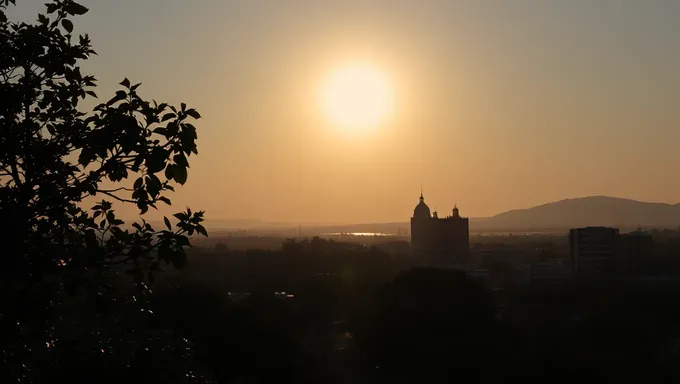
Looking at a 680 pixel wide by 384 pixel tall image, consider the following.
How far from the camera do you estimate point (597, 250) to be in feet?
347

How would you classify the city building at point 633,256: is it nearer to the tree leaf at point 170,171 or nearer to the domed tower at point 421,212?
the domed tower at point 421,212

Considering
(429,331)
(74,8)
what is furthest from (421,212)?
(74,8)

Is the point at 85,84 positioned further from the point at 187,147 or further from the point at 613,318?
the point at 613,318

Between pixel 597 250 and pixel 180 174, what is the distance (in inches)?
4130

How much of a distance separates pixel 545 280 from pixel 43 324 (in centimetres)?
8953

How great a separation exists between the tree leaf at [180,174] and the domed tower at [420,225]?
131338 millimetres

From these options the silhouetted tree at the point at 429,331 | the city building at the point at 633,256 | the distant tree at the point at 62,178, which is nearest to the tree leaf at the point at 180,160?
the distant tree at the point at 62,178

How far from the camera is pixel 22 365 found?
6.43 meters

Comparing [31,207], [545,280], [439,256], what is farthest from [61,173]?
[439,256]

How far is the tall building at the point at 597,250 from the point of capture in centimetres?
10462

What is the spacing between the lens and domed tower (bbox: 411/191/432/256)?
13788 cm

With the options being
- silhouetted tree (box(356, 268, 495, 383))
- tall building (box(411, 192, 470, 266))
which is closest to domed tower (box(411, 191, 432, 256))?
tall building (box(411, 192, 470, 266))

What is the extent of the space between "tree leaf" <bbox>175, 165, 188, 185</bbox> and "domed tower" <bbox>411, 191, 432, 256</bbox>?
131 metres

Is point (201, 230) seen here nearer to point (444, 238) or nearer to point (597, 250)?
point (597, 250)
